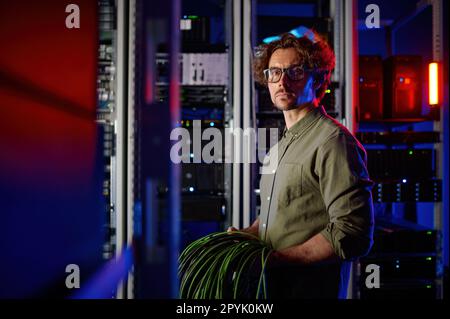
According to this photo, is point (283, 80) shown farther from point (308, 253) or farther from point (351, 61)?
point (351, 61)

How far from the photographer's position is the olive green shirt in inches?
44.8

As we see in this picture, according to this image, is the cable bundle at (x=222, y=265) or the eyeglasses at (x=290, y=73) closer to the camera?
the cable bundle at (x=222, y=265)

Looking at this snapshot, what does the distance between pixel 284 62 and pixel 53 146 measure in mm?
1602

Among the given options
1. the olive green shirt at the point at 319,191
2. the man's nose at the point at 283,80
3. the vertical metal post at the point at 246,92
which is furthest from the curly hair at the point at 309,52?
the vertical metal post at the point at 246,92

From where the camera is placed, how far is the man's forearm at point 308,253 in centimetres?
119

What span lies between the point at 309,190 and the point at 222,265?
0.45 metres

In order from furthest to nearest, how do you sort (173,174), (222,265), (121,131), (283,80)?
(121,131) → (283,80) → (222,265) → (173,174)

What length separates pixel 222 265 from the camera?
1.27m

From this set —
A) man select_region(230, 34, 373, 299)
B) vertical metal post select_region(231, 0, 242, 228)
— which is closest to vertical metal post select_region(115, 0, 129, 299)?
vertical metal post select_region(231, 0, 242, 228)

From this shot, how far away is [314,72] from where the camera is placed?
1500mm

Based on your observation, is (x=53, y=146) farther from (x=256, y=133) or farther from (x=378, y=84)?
(x=378, y=84)

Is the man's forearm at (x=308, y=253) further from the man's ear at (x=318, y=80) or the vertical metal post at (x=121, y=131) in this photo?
the vertical metal post at (x=121, y=131)

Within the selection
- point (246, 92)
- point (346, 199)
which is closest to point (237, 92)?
point (246, 92)
